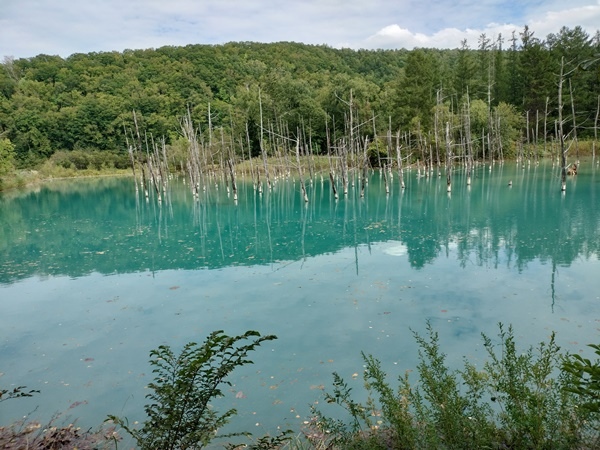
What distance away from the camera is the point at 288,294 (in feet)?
32.7

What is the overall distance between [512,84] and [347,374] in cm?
6237

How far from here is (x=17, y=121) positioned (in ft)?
231

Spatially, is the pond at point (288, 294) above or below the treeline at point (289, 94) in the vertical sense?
below

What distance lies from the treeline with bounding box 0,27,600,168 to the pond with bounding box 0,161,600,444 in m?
14.3

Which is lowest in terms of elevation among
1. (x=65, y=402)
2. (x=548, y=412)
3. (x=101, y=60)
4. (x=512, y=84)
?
(x=65, y=402)

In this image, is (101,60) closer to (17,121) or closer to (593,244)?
(17,121)

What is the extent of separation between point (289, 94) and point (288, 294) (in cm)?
4963

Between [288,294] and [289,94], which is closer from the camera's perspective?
[288,294]

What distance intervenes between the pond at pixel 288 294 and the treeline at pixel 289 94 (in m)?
14.3

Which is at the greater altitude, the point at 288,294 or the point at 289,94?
the point at 289,94

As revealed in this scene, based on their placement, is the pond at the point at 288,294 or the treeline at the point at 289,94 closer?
the pond at the point at 288,294

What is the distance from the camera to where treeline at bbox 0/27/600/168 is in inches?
1903

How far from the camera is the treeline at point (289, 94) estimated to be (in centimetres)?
4834

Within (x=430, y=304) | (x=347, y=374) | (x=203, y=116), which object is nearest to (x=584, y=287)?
(x=430, y=304)
